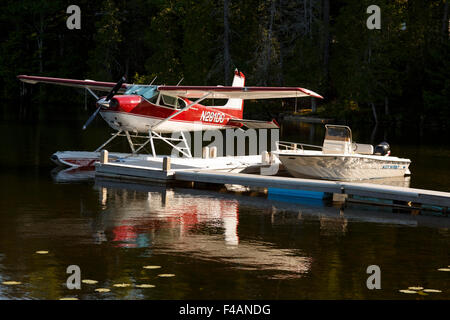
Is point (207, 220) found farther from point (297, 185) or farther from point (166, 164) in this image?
point (166, 164)

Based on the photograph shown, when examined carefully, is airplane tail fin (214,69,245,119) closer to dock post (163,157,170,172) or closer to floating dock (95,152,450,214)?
floating dock (95,152,450,214)

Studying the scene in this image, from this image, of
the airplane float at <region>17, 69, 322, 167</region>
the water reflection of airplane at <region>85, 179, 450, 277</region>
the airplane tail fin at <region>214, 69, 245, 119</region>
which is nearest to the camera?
the water reflection of airplane at <region>85, 179, 450, 277</region>

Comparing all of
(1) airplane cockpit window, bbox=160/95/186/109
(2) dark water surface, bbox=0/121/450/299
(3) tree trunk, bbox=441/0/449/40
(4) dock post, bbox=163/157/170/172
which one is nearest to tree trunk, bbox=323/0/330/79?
(3) tree trunk, bbox=441/0/449/40

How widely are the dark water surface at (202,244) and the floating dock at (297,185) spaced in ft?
1.19

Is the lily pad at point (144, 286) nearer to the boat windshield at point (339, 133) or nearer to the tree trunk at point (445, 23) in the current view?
the boat windshield at point (339, 133)

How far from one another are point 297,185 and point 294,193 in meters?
0.36

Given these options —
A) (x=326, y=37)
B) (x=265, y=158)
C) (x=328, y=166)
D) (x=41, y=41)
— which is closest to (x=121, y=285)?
(x=328, y=166)

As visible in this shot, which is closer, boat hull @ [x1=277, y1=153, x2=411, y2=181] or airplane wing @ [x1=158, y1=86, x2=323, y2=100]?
boat hull @ [x1=277, y1=153, x2=411, y2=181]

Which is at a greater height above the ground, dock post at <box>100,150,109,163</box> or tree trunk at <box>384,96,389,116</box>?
tree trunk at <box>384,96,389,116</box>

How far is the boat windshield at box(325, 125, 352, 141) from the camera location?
58.5 feet

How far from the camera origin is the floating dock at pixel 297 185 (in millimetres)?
14006

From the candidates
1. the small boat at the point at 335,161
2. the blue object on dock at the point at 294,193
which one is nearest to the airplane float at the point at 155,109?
the small boat at the point at 335,161

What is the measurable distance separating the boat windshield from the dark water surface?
266 centimetres
